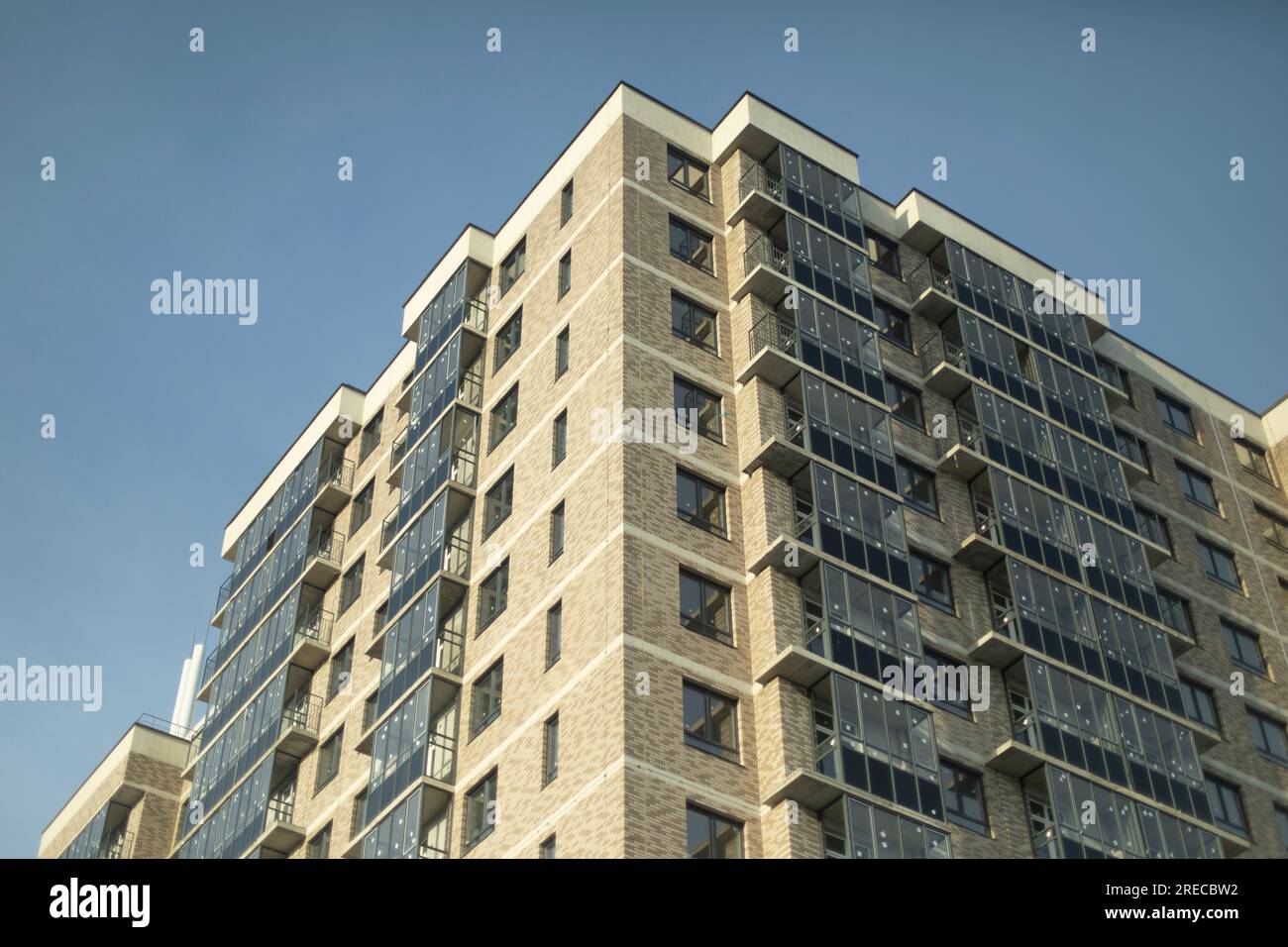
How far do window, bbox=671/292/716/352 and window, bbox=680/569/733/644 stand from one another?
28.2ft

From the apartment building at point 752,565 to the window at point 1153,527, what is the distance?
121mm

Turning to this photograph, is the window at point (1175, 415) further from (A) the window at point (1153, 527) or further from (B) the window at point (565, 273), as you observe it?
(B) the window at point (565, 273)

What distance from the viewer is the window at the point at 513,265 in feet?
182

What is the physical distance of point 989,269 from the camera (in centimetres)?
5744

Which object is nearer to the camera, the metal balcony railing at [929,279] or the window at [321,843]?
the window at [321,843]

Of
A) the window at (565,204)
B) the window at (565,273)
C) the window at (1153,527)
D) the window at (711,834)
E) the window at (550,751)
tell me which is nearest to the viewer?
the window at (711,834)

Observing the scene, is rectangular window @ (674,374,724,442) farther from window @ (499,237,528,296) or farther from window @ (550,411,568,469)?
window @ (499,237,528,296)

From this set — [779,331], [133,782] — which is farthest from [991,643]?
[133,782]

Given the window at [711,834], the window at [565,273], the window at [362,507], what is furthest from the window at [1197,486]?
the window at [362,507]

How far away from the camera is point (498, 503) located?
48969 mm

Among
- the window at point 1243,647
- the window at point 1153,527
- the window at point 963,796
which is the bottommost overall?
the window at point 963,796

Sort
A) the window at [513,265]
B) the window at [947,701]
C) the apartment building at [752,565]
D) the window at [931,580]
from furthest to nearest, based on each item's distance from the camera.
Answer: the window at [513,265], the window at [931,580], the window at [947,701], the apartment building at [752,565]
